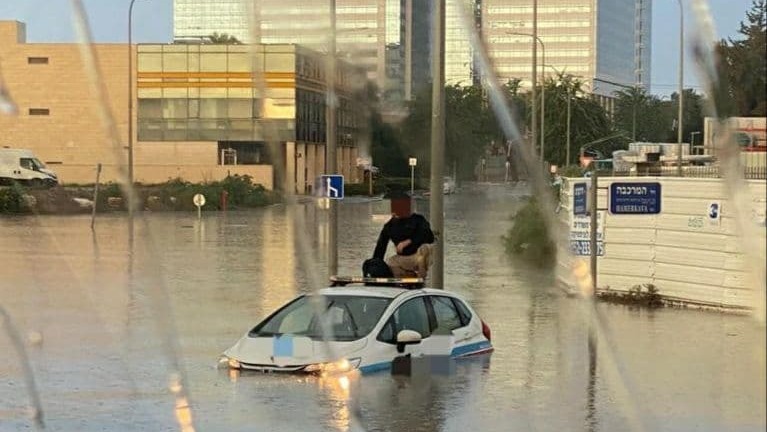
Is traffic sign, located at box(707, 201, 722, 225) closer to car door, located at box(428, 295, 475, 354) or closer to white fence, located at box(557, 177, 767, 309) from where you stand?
white fence, located at box(557, 177, 767, 309)

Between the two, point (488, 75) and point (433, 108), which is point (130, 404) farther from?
point (488, 75)

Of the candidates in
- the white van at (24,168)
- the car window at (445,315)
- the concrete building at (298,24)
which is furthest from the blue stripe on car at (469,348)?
the white van at (24,168)

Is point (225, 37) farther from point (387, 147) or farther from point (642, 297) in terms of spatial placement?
point (642, 297)

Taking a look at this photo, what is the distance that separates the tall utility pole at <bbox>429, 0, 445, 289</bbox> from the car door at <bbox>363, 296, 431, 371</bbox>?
3.84 metres

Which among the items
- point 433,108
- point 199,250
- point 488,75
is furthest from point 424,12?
point 199,250

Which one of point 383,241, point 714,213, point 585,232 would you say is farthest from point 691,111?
point 585,232

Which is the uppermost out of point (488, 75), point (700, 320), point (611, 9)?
point (611, 9)

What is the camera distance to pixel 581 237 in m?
22.2

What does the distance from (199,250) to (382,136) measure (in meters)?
18.5

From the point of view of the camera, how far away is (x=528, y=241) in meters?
31.7

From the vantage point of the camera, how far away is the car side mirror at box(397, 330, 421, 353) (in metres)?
12.3

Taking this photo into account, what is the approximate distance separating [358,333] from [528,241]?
1962 centimetres

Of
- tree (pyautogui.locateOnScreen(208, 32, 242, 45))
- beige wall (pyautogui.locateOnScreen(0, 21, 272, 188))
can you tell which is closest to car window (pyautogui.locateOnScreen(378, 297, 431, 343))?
tree (pyautogui.locateOnScreen(208, 32, 242, 45))

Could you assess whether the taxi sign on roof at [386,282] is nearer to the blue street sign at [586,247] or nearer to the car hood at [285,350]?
the car hood at [285,350]
